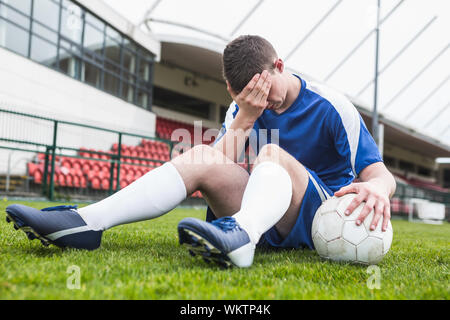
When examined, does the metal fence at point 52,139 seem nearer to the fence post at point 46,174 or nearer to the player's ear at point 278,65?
the fence post at point 46,174

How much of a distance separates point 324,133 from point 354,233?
1.77 ft

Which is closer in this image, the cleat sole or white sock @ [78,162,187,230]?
the cleat sole

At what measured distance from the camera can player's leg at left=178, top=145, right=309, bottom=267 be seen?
137cm

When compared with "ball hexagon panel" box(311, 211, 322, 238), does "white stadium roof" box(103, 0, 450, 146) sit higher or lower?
higher

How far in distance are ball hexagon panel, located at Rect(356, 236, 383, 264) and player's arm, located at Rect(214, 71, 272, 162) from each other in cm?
74

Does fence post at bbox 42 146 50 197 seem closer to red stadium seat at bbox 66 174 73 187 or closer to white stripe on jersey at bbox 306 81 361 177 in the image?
red stadium seat at bbox 66 174 73 187

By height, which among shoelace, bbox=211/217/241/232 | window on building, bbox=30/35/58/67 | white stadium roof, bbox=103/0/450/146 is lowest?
shoelace, bbox=211/217/241/232

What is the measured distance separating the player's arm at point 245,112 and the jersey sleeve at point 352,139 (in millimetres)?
360

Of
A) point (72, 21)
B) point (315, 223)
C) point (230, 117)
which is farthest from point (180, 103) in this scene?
point (315, 223)

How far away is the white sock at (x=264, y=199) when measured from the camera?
1518mm

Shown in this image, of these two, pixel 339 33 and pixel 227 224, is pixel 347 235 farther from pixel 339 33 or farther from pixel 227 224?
pixel 339 33

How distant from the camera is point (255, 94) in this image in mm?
1832

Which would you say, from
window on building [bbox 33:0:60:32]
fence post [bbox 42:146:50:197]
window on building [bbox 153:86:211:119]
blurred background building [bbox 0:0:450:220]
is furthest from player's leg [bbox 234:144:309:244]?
window on building [bbox 153:86:211:119]

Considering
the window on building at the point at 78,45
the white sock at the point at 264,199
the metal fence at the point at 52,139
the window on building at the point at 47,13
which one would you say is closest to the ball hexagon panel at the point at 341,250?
the white sock at the point at 264,199
